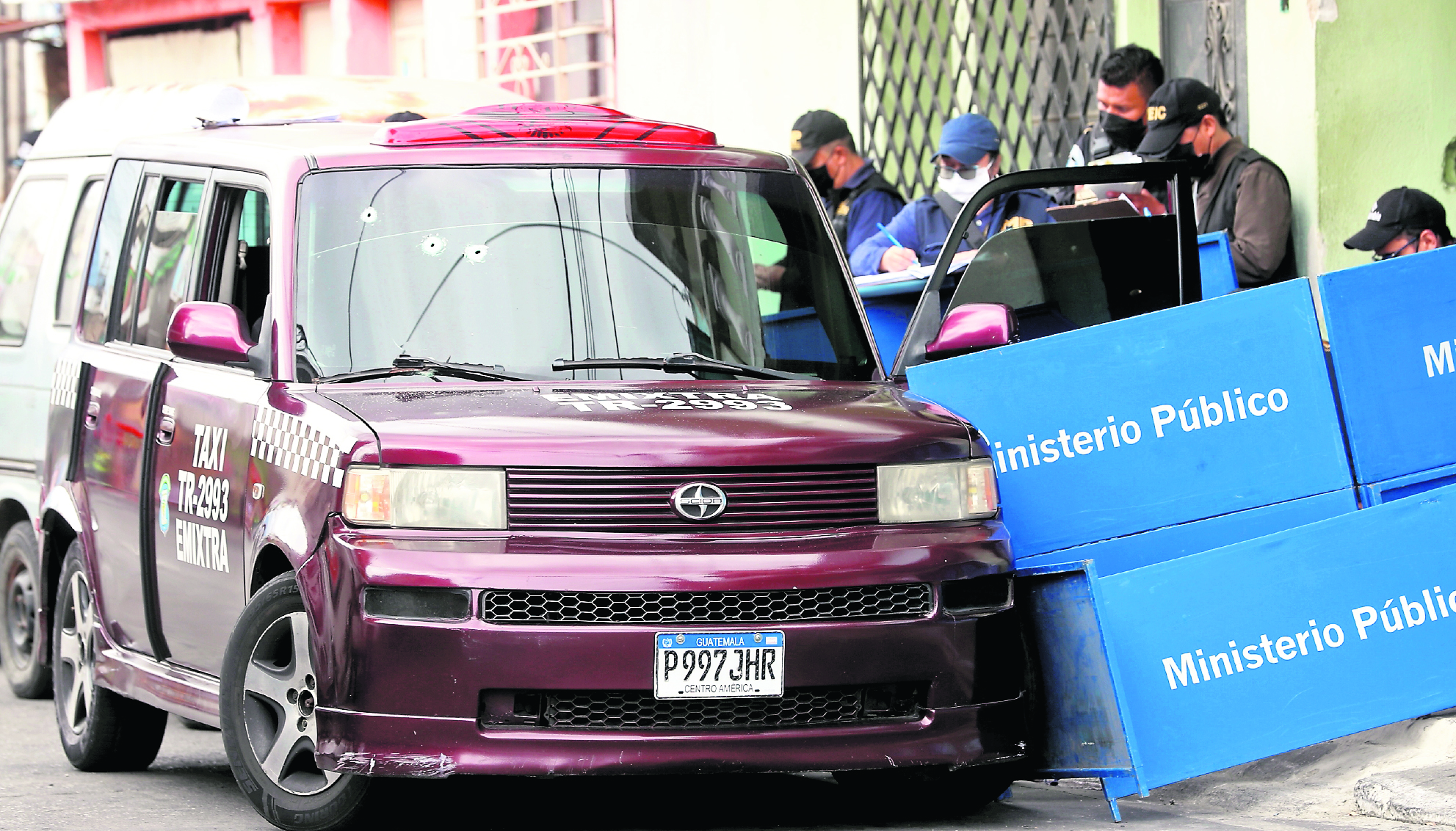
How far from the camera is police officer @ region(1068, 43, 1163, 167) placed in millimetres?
10195

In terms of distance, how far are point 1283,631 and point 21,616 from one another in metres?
6.12

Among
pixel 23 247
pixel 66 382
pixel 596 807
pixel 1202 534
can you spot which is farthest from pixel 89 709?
pixel 1202 534

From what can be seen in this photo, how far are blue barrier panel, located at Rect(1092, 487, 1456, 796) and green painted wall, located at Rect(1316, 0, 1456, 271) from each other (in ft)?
13.2

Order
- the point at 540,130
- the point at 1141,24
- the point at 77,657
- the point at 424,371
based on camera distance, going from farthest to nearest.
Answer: the point at 1141,24
the point at 77,657
the point at 540,130
the point at 424,371

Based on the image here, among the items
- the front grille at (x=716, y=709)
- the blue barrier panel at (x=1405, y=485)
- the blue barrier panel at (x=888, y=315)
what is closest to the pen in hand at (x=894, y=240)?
the blue barrier panel at (x=888, y=315)

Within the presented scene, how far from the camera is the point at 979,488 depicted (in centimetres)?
613

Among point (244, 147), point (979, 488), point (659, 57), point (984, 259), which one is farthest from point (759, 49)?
point (979, 488)

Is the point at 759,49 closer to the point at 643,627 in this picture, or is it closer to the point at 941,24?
the point at 941,24

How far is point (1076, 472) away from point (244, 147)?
271cm

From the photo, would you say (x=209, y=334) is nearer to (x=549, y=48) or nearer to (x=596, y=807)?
(x=596, y=807)

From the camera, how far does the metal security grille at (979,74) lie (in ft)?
→ 41.4

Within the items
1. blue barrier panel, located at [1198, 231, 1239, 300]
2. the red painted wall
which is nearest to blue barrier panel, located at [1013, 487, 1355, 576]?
blue barrier panel, located at [1198, 231, 1239, 300]

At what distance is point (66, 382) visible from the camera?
8.05 m

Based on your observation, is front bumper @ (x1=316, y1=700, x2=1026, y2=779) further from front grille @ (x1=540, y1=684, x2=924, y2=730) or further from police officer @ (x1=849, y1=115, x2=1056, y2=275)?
police officer @ (x1=849, y1=115, x2=1056, y2=275)
